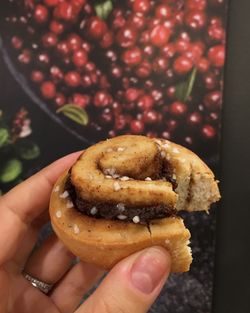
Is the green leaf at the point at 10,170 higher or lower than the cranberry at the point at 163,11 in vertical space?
lower

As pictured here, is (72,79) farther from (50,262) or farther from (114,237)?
(114,237)

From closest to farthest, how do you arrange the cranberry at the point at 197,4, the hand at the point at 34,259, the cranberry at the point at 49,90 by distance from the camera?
the hand at the point at 34,259 → the cranberry at the point at 197,4 → the cranberry at the point at 49,90

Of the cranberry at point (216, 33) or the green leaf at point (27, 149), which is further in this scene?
the green leaf at point (27, 149)

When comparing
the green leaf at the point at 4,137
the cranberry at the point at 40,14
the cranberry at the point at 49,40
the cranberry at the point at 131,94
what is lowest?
the green leaf at the point at 4,137

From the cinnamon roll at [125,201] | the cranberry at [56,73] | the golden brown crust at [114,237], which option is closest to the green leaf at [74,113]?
the cranberry at [56,73]

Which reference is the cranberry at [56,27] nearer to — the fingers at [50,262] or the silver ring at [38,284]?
the fingers at [50,262]

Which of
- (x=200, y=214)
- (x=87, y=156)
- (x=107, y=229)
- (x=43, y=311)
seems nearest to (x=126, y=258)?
(x=107, y=229)

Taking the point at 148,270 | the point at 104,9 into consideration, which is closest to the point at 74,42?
the point at 104,9
